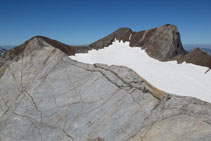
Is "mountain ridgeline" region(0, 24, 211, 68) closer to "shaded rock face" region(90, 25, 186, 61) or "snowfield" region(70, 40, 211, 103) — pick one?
"shaded rock face" region(90, 25, 186, 61)

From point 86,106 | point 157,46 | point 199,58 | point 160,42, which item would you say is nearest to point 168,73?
point 199,58

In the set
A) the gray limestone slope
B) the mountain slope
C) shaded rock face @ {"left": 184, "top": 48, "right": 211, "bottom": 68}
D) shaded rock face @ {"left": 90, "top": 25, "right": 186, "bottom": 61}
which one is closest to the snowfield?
shaded rock face @ {"left": 184, "top": 48, "right": 211, "bottom": 68}

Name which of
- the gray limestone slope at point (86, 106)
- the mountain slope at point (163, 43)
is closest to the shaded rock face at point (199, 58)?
the mountain slope at point (163, 43)

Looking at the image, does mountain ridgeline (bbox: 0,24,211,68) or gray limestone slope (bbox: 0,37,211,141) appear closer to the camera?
gray limestone slope (bbox: 0,37,211,141)

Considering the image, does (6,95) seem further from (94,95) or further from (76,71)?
(94,95)

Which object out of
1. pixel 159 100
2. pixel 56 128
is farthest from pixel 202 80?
pixel 56 128
